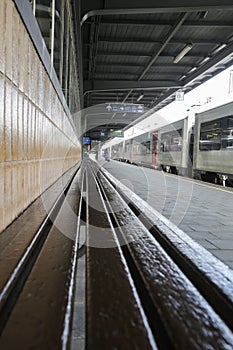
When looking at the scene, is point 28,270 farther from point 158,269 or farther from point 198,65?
point 198,65

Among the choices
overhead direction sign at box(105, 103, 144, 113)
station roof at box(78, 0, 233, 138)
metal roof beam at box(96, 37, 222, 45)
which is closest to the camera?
station roof at box(78, 0, 233, 138)

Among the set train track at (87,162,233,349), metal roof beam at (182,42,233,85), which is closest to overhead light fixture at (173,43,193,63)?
metal roof beam at (182,42,233,85)

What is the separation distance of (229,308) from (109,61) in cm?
1424

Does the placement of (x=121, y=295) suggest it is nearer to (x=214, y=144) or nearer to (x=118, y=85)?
(x=214, y=144)

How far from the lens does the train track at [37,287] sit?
25.3 inches

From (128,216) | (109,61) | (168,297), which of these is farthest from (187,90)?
(168,297)

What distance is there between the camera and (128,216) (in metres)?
2.12

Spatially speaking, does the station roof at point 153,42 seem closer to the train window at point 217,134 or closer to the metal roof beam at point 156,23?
the metal roof beam at point 156,23

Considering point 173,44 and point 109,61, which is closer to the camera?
point 173,44

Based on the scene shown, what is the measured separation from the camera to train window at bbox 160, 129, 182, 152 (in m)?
15.7

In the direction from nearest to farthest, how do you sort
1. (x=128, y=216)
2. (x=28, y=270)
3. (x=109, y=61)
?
(x=28, y=270) → (x=128, y=216) → (x=109, y=61)

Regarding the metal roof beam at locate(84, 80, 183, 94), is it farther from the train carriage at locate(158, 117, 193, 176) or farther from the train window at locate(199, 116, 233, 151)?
the train window at locate(199, 116, 233, 151)

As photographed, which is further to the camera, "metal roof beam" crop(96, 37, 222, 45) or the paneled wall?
"metal roof beam" crop(96, 37, 222, 45)

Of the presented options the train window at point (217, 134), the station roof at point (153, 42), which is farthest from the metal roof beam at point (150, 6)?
the train window at point (217, 134)
